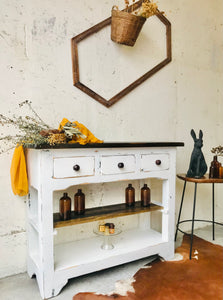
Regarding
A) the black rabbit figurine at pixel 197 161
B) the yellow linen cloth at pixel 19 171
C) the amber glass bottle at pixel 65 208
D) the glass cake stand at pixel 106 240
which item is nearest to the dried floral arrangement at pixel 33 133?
the yellow linen cloth at pixel 19 171

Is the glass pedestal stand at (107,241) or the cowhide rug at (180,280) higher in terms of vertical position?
the glass pedestal stand at (107,241)

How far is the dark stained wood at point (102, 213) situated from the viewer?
1.87 metres

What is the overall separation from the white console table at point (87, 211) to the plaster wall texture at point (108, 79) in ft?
1.22

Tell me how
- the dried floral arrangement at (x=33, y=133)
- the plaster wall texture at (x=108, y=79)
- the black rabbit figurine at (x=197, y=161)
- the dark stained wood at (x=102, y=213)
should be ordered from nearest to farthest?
1. the dried floral arrangement at (x=33, y=133)
2. the dark stained wood at (x=102, y=213)
3. the plaster wall texture at (x=108, y=79)
4. the black rabbit figurine at (x=197, y=161)

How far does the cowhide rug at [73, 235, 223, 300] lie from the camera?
69.4 inches

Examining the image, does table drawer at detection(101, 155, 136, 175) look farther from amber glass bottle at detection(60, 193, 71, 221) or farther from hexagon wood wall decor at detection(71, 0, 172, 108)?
hexagon wood wall decor at detection(71, 0, 172, 108)

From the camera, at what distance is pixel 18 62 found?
2.10 metres

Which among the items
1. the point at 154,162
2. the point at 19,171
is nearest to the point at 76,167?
the point at 19,171

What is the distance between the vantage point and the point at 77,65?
7.66 feet

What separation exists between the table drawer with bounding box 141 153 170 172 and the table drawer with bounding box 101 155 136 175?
4.2 inches

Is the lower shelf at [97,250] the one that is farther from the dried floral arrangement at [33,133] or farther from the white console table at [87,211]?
the dried floral arrangement at [33,133]

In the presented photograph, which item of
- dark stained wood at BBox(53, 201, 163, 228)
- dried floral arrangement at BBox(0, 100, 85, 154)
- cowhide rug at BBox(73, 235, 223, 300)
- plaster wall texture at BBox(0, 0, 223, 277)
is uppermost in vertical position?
plaster wall texture at BBox(0, 0, 223, 277)

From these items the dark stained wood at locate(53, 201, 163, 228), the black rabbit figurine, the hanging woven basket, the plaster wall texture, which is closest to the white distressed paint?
the dark stained wood at locate(53, 201, 163, 228)

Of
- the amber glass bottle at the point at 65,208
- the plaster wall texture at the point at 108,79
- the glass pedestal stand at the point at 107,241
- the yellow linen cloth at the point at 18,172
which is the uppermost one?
the plaster wall texture at the point at 108,79
